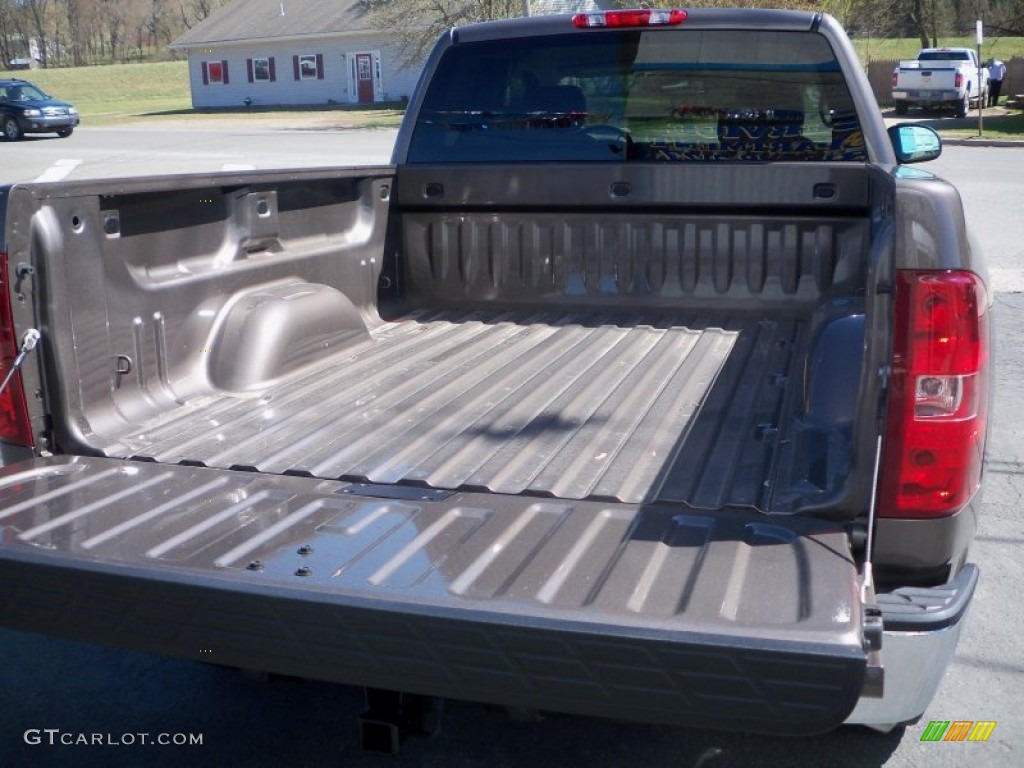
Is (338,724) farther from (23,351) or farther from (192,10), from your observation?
(192,10)

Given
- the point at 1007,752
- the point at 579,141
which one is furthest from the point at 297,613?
the point at 579,141

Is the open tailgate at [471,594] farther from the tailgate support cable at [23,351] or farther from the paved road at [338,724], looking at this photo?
the paved road at [338,724]

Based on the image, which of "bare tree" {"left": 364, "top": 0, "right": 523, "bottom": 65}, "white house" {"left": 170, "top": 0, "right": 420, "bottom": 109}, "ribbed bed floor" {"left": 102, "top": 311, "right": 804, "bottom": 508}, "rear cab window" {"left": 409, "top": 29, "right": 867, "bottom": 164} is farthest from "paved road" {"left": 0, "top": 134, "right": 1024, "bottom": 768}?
"white house" {"left": 170, "top": 0, "right": 420, "bottom": 109}

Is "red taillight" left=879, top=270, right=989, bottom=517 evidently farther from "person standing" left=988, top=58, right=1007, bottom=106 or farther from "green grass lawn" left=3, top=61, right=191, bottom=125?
"green grass lawn" left=3, top=61, right=191, bottom=125

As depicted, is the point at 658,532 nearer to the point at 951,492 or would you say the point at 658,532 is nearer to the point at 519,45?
the point at 951,492

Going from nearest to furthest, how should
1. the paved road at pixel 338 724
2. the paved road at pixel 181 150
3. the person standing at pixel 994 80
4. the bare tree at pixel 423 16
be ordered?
the paved road at pixel 338 724, the paved road at pixel 181 150, the person standing at pixel 994 80, the bare tree at pixel 423 16

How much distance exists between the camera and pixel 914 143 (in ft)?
14.2

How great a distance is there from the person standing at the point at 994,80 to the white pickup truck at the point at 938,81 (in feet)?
11.1

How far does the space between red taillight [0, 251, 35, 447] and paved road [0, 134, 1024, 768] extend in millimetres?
977

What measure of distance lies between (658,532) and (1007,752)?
4.81ft

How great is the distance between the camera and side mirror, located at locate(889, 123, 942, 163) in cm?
436

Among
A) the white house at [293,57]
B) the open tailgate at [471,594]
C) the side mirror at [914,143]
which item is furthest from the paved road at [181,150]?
the open tailgate at [471,594]

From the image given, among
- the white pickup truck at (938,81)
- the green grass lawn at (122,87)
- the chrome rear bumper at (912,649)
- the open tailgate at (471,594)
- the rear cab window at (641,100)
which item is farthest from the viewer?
the green grass lawn at (122,87)

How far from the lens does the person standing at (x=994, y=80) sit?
1379 inches
